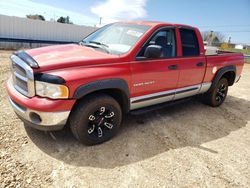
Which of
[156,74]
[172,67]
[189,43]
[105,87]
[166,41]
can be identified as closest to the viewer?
[105,87]

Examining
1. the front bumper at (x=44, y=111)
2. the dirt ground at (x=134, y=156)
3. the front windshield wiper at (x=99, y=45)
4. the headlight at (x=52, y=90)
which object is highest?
the front windshield wiper at (x=99, y=45)

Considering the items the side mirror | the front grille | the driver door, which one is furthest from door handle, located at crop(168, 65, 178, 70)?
the front grille

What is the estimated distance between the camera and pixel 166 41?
425 centimetres

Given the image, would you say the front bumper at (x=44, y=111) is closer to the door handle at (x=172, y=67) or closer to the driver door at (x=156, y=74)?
the driver door at (x=156, y=74)

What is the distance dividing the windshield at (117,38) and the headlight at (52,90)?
115 cm

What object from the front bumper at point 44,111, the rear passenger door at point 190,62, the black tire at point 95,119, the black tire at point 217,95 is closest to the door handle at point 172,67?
the rear passenger door at point 190,62

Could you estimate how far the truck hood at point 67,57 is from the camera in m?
2.95

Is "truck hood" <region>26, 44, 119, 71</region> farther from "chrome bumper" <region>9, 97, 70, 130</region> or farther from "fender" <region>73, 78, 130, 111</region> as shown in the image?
"chrome bumper" <region>9, 97, 70, 130</region>

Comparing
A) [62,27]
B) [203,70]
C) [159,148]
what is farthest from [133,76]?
[62,27]

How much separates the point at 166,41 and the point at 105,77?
1.69 metres

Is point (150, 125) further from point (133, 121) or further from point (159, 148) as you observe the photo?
point (159, 148)

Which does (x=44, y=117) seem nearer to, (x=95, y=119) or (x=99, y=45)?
(x=95, y=119)

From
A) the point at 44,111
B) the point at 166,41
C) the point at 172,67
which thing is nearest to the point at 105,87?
the point at 44,111

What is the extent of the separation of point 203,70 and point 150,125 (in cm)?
174
